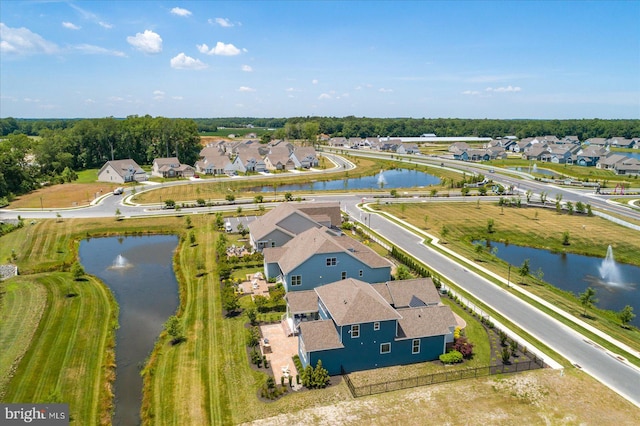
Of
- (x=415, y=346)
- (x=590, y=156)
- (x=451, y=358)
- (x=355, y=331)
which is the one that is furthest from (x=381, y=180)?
(x=355, y=331)

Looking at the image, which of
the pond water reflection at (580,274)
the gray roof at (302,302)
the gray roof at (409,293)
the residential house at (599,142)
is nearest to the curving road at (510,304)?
the pond water reflection at (580,274)

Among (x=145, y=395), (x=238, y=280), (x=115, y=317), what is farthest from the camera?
(x=238, y=280)

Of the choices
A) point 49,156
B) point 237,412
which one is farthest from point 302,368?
point 49,156

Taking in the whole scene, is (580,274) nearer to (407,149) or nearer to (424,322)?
(424,322)

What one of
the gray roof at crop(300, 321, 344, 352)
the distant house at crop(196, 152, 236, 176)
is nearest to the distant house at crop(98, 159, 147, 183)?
the distant house at crop(196, 152, 236, 176)

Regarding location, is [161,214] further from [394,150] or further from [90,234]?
[394,150]

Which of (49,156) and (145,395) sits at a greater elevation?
(49,156)

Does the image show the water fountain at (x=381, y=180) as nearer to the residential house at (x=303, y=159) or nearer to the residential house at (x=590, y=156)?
the residential house at (x=303, y=159)
